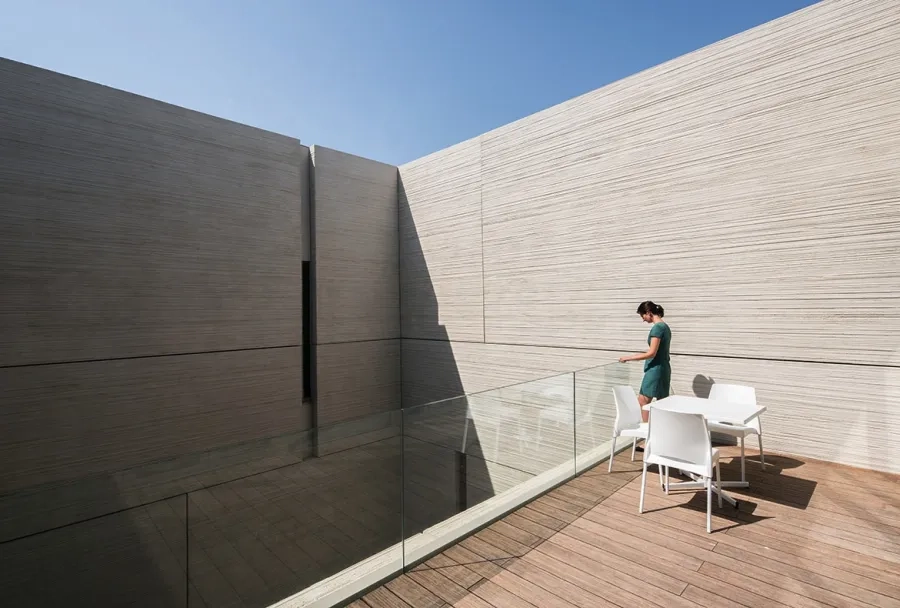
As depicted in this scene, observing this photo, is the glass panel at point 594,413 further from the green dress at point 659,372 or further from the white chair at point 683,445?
the white chair at point 683,445

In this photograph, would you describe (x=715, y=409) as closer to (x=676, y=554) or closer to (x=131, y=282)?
(x=676, y=554)

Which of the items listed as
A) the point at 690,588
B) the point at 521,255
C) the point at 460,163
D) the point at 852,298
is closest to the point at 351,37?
the point at 460,163

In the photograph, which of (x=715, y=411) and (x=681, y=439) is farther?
(x=715, y=411)

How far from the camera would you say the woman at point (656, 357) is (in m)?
3.91

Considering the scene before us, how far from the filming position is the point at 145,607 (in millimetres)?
2008

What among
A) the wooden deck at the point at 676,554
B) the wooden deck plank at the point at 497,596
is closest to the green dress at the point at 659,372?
the wooden deck at the point at 676,554

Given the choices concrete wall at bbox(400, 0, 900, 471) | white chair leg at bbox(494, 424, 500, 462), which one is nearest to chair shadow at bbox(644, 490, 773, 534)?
white chair leg at bbox(494, 424, 500, 462)

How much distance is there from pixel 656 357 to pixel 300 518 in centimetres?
313

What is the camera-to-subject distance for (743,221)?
13.6 feet

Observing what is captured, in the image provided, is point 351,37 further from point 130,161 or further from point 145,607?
point 145,607

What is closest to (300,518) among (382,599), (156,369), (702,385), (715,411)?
(382,599)

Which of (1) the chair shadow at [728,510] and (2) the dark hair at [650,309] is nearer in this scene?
(1) the chair shadow at [728,510]

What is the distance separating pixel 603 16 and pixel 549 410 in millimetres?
4550

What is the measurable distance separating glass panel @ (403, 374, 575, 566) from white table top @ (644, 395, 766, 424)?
2.65 feet
